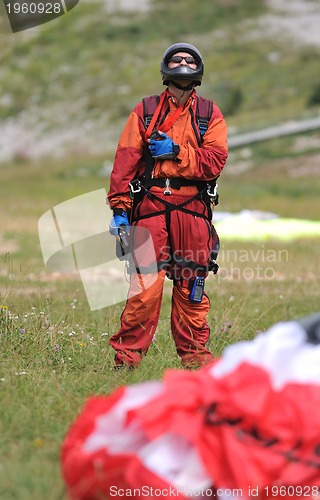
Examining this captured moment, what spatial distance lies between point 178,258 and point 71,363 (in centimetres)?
110

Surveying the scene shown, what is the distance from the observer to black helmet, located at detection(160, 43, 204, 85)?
21.0 feet

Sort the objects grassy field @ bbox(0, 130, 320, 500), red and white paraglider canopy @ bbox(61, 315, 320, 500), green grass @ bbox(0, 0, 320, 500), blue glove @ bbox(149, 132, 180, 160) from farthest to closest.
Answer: blue glove @ bbox(149, 132, 180, 160)
green grass @ bbox(0, 0, 320, 500)
grassy field @ bbox(0, 130, 320, 500)
red and white paraglider canopy @ bbox(61, 315, 320, 500)

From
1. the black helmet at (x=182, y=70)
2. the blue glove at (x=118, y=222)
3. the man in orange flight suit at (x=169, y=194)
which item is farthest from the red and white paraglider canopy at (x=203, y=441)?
the black helmet at (x=182, y=70)

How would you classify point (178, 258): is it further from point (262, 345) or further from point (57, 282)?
point (57, 282)

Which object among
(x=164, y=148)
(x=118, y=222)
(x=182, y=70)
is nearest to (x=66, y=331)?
(x=118, y=222)

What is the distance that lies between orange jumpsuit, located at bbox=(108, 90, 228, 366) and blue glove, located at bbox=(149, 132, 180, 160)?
0.29 feet

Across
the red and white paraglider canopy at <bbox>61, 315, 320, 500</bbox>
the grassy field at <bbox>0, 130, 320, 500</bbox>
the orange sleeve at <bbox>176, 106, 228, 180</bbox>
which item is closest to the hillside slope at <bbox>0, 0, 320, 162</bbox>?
the grassy field at <bbox>0, 130, 320, 500</bbox>

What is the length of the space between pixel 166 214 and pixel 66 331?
1.21 m

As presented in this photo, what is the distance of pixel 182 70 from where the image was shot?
6.40 metres

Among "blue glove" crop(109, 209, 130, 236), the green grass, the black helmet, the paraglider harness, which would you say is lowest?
the green grass

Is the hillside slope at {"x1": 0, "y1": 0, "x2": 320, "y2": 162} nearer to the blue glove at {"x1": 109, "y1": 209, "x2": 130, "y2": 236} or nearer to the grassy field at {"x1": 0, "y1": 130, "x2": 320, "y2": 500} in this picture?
the grassy field at {"x1": 0, "y1": 130, "x2": 320, "y2": 500}

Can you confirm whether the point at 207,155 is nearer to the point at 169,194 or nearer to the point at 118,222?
the point at 169,194

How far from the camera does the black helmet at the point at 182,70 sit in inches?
252

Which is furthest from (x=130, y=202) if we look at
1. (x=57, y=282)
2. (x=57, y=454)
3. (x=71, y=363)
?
(x=57, y=282)
